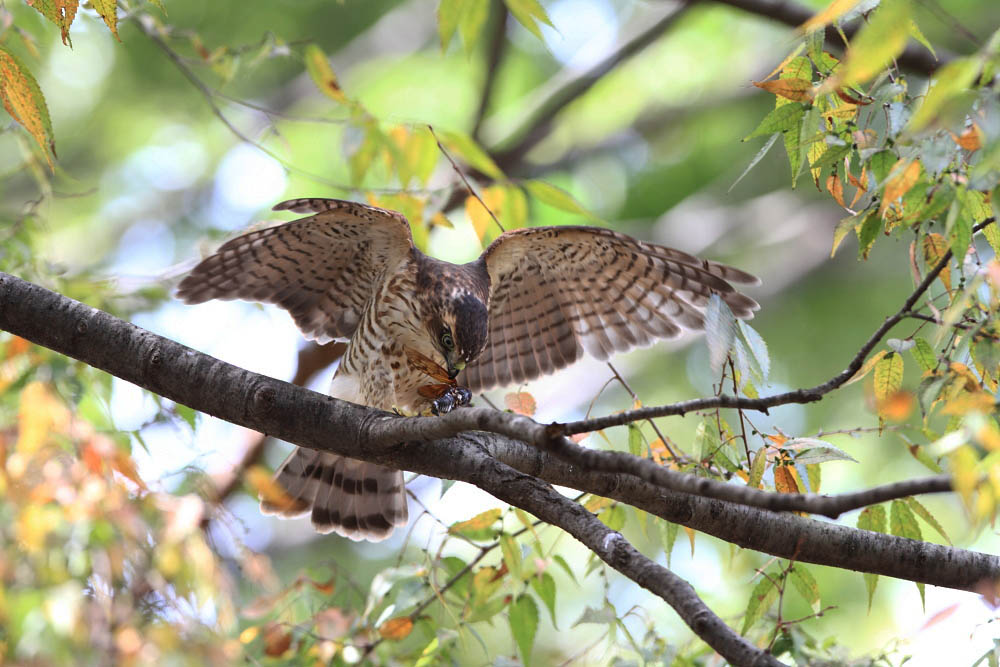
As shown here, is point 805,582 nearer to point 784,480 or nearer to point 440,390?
point 784,480

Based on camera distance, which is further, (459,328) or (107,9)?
(459,328)

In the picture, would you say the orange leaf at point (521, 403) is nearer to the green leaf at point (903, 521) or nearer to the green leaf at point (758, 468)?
the green leaf at point (758, 468)

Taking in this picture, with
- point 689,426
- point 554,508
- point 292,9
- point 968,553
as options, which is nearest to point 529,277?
point 554,508

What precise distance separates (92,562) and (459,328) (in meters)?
2.24

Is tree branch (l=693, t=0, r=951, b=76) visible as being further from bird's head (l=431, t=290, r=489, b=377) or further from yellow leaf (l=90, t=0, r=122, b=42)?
yellow leaf (l=90, t=0, r=122, b=42)

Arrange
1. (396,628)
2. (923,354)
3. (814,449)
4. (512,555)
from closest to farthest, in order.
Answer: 1. (923,354)
2. (814,449)
3. (512,555)
4. (396,628)

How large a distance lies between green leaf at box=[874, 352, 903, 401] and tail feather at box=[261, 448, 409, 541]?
281 cm

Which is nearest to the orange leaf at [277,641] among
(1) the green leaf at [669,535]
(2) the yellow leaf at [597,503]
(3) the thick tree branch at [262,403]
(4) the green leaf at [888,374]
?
(3) the thick tree branch at [262,403]

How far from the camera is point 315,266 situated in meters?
4.70

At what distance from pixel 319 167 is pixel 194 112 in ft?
5.86

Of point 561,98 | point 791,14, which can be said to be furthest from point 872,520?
point 561,98

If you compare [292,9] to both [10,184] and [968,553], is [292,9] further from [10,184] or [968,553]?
[968,553]

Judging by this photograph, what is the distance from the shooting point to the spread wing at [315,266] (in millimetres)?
4371

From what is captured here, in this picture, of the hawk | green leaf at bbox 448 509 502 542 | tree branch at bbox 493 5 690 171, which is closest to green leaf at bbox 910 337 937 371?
green leaf at bbox 448 509 502 542
